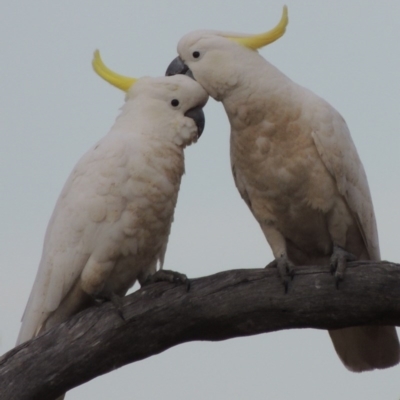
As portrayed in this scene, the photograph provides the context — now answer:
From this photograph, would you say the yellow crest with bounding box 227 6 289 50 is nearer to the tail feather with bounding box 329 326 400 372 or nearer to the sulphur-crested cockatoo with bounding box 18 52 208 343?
the sulphur-crested cockatoo with bounding box 18 52 208 343

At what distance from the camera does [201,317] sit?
3.39 meters

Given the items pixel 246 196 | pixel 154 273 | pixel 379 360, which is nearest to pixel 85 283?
pixel 154 273

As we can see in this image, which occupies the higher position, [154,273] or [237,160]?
[237,160]

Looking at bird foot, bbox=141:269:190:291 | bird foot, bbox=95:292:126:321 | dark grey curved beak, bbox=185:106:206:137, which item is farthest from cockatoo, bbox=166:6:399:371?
bird foot, bbox=95:292:126:321

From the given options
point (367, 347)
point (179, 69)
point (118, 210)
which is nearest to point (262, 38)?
point (179, 69)

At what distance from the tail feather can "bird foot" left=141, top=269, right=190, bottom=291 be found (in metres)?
1.16

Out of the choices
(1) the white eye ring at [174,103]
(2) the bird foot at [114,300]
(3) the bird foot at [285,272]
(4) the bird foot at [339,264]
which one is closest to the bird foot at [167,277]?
(2) the bird foot at [114,300]

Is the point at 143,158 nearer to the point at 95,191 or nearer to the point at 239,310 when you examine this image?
the point at 95,191

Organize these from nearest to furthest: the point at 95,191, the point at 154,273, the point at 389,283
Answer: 1. the point at 389,283
2. the point at 95,191
3. the point at 154,273

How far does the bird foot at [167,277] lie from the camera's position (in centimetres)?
348

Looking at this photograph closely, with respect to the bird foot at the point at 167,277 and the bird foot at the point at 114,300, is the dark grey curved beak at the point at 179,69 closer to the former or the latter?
the bird foot at the point at 167,277

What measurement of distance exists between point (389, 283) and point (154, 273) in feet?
3.89

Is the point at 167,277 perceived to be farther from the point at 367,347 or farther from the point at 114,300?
the point at 367,347

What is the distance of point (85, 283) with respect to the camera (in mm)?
3578
